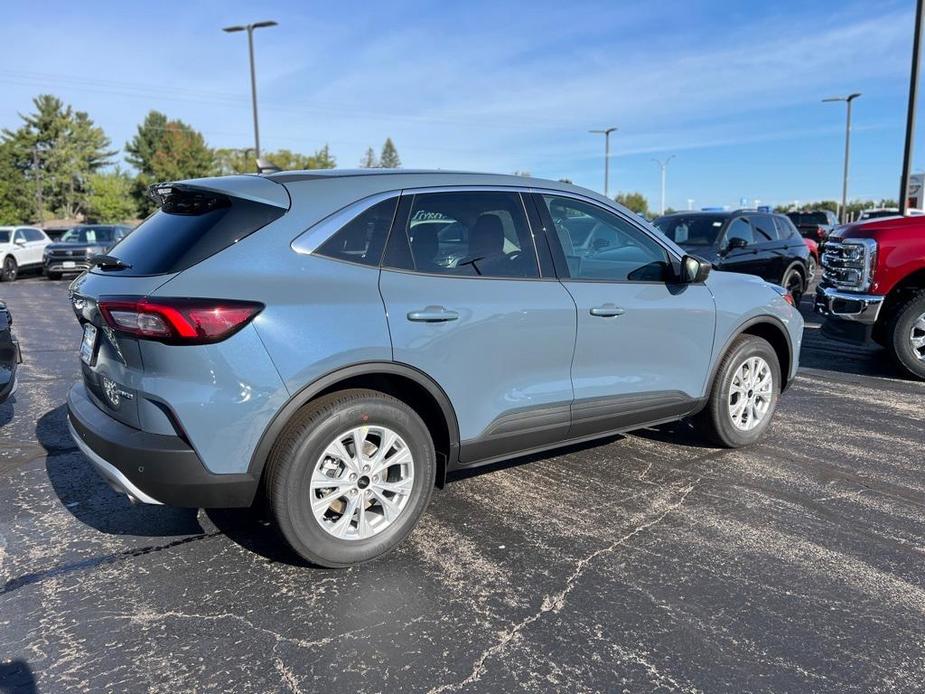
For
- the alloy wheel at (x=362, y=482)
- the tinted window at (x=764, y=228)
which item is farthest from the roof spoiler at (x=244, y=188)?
the tinted window at (x=764, y=228)

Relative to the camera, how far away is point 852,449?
16.2 feet

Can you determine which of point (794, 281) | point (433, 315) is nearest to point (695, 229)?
point (794, 281)

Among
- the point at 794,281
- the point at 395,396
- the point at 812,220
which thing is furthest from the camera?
the point at 812,220

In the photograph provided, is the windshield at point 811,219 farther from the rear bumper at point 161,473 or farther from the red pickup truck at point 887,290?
the rear bumper at point 161,473

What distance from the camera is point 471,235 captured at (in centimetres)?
359

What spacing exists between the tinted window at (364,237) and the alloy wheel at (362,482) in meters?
0.77

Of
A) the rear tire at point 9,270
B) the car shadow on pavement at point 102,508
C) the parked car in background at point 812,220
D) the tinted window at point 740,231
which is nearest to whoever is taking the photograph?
the car shadow on pavement at point 102,508

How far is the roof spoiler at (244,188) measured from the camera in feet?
10.2

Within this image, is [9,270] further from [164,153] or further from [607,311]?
[164,153]

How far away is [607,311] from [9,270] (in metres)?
23.2

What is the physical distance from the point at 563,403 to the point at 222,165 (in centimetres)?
8192

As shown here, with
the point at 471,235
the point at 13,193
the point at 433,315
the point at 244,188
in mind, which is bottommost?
the point at 433,315

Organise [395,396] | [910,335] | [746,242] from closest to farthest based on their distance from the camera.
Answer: [395,396] → [910,335] → [746,242]

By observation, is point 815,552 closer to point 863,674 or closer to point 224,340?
point 863,674
